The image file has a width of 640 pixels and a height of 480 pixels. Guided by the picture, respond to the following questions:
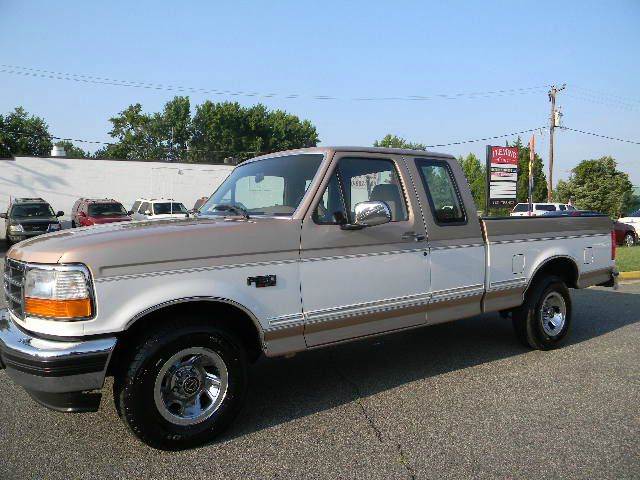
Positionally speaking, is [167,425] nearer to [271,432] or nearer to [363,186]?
[271,432]

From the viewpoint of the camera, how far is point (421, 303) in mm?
4305

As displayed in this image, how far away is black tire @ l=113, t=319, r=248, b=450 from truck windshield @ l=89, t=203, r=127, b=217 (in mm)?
17965

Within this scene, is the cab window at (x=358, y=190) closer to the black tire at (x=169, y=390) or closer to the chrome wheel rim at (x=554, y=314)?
the black tire at (x=169, y=390)

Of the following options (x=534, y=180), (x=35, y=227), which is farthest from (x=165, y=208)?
(x=534, y=180)

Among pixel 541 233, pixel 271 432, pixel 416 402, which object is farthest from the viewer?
pixel 541 233

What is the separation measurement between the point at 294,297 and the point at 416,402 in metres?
1.41

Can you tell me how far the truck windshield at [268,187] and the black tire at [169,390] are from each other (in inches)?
43.6

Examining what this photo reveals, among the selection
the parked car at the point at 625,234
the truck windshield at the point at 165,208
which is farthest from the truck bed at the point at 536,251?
the truck windshield at the point at 165,208

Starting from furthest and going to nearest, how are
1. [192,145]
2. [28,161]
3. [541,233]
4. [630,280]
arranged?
1. [192,145]
2. [28,161]
3. [630,280]
4. [541,233]

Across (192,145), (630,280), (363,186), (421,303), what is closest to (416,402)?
(421,303)

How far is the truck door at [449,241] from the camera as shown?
4410 millimetres

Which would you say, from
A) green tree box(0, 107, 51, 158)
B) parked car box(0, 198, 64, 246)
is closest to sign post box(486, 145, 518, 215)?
parked car box(0, 198, 64, 246)

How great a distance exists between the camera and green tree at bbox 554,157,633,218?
4266 cm

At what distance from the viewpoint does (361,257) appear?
3889 millimetres
